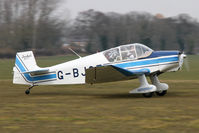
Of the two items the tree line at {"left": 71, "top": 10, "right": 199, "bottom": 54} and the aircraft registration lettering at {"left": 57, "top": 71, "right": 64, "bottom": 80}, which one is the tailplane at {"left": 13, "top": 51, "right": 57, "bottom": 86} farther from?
the tree line at {"left": 71, "top": 10, "right": 199, "bottom": 54}

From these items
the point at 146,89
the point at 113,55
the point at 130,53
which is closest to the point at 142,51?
the point at 130,53

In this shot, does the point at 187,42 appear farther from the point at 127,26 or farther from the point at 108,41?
the point at 108,41

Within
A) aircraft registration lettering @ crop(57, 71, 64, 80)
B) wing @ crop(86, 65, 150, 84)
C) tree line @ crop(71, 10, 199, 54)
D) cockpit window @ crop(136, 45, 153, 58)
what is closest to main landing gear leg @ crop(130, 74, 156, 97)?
wing @ crop(86, 65, 150, 84)

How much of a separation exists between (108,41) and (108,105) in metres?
51.4

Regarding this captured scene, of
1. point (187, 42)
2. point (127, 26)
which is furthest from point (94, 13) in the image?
point (187, 42)

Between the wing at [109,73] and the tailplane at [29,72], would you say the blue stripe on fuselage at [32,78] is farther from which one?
the wing at [109,73]

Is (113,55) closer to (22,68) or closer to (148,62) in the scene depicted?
(148,62)

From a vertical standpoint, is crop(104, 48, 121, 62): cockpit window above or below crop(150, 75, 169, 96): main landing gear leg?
above

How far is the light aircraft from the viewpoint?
12766mm

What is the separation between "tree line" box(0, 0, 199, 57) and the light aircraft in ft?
145

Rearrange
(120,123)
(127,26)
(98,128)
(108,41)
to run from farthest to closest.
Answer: (127,26), (108,41), (120,123), (98,128)

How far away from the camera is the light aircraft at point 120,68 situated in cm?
1277

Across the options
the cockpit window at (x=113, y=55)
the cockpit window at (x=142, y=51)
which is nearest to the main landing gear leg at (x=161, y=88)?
the cockpit window at (x=142, y=51)

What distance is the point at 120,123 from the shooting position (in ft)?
26.7
